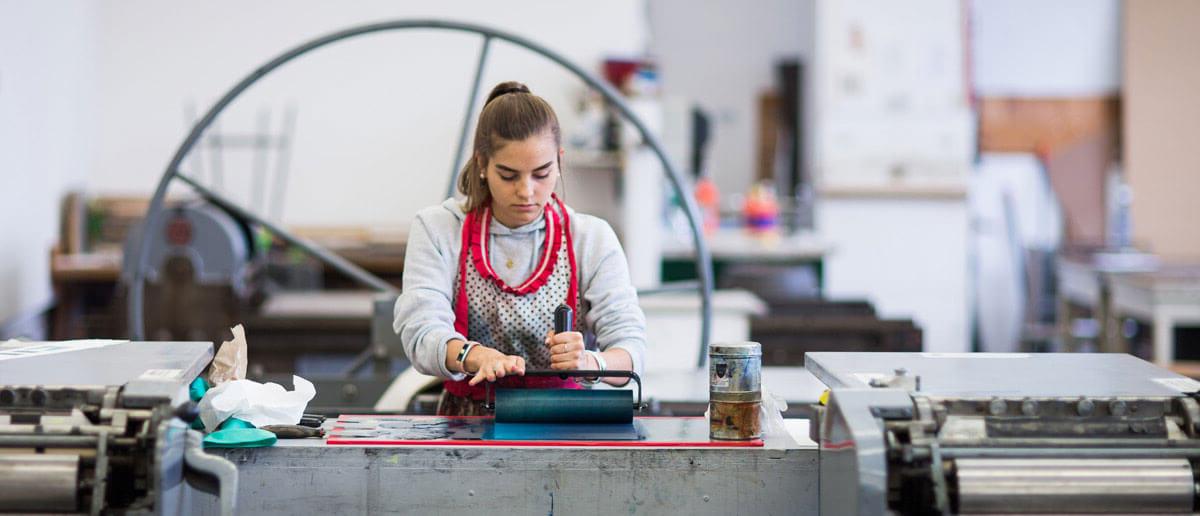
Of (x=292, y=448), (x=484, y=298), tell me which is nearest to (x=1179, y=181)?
(x=484, y=298)

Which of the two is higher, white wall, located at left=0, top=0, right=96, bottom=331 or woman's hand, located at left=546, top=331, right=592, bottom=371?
white wall, located at left=0, top=0, right=96, bottom=331

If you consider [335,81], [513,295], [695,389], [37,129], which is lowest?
[695,389]

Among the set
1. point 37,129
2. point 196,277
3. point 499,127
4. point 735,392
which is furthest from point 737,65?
point 735,392

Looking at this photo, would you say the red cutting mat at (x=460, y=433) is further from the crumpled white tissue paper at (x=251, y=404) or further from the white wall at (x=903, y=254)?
the white wall at (x=903, y=254)

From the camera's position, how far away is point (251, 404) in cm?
157

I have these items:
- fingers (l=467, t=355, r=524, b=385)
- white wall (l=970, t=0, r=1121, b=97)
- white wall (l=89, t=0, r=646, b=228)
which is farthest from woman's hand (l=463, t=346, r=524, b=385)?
white wall (l=970, t=0, r=1121, b=97)

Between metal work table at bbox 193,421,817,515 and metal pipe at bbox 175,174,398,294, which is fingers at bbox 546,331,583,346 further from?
metal pipe at bbox 175,174,398,294

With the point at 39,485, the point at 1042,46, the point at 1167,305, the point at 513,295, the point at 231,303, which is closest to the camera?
the point at 39,485

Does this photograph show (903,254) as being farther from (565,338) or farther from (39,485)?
(39,485)

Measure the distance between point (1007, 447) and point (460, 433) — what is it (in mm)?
653

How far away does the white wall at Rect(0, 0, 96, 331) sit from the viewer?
4.85 metres

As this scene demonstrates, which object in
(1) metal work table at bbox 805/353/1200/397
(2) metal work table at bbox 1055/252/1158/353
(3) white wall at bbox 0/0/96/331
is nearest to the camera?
(1) metal work table at bbox 805/353/1200/397

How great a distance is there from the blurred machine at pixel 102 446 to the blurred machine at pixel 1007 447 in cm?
67

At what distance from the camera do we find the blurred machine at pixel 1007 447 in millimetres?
1311
